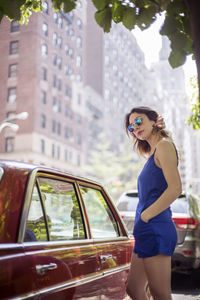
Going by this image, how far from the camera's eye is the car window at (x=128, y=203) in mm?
7301

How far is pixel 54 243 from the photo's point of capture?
235 cm

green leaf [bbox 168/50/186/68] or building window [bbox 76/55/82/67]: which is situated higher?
building window [bbox 76/55/82/67]

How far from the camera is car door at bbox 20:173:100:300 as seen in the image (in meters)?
2.10

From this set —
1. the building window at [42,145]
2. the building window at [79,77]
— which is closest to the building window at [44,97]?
the building window at [42,145]

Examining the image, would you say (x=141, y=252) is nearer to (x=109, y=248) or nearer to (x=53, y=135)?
(x=109, y=248)

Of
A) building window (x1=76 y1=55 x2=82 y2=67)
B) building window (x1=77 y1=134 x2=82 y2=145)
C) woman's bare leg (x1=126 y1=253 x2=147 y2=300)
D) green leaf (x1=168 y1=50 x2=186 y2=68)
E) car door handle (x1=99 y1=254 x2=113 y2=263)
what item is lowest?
woman's bare leg (x1=126 y1=253 x2=147 y2=300)

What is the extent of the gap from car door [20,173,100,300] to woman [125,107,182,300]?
0.35 meters

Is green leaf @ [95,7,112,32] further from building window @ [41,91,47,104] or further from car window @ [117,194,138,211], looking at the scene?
building window @ [41,91,47,104]

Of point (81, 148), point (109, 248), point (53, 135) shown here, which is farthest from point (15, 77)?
point (109, 248)

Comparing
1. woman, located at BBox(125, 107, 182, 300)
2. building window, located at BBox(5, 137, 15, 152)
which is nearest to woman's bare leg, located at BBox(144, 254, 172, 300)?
woman, located at BBox(125, 107, 182, 300)

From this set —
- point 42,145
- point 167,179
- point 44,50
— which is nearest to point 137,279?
point 167,179

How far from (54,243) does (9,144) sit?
36.4 m

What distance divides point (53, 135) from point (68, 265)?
40.9 meters

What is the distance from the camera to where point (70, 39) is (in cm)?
4481
